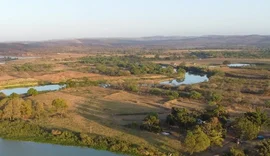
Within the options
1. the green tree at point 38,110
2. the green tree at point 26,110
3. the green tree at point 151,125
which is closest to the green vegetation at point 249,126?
the green tree at point 151,125

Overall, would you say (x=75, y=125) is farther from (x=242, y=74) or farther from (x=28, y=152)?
(x=242, y=74)

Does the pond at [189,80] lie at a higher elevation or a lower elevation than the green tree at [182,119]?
lower

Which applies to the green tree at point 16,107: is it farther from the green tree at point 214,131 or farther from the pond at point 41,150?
the green tree at point 214,131

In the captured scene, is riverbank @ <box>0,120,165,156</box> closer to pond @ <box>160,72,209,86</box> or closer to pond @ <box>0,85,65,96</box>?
pond @ <box>0,85,65,96</box>

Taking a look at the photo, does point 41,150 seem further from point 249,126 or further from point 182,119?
point 249,126

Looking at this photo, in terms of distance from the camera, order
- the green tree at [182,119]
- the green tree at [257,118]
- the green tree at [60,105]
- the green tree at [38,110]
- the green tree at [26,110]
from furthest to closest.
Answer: the green tree at [60,105] → the green tree at [38,110] → the green tree at [26,110] → the green tree at [182,119] → the green tree at [257,118]

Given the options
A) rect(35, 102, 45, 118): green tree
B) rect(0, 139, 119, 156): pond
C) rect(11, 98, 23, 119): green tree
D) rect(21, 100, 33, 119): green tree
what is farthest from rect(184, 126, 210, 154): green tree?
rect(11, 98, 23, 119): green tree

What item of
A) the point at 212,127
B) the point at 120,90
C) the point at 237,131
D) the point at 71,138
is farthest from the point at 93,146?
the point at 120,90

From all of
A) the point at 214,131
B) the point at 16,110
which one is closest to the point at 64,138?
the point at 16,110
